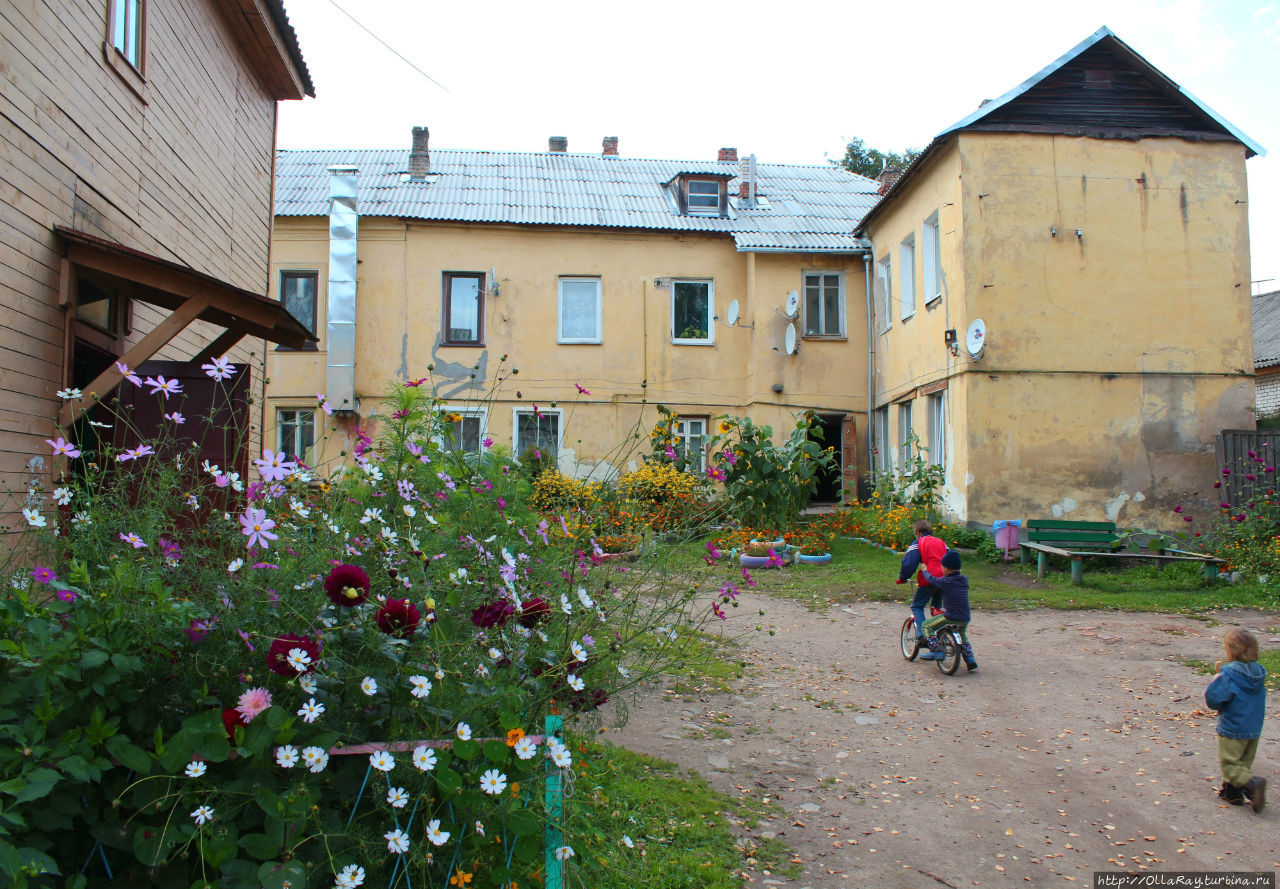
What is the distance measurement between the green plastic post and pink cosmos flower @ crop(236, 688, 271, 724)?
730mm

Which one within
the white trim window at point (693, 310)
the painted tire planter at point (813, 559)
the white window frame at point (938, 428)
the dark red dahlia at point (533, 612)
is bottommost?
the painted tire planter at point (813, 559)

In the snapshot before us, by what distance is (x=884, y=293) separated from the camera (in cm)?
1695

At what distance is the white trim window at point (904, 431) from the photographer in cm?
1531

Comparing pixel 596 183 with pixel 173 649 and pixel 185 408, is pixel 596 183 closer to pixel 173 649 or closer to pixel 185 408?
pixel 185 408

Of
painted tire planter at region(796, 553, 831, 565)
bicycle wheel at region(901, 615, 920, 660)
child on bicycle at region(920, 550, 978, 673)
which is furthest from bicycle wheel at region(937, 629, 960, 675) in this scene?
painted tire planter at region(796, 553, 831, 565)

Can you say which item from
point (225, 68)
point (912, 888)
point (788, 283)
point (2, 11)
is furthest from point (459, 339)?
point (912, 888)

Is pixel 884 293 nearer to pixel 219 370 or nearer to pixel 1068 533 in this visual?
pixel 1068 533

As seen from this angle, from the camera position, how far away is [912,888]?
351cm

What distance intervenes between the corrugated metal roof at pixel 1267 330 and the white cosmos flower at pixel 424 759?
971 inches

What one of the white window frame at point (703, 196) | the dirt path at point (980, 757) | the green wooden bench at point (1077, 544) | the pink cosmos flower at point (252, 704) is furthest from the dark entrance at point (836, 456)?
the pink cosmos flower at point (252, 704)

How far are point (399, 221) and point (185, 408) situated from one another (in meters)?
11.0

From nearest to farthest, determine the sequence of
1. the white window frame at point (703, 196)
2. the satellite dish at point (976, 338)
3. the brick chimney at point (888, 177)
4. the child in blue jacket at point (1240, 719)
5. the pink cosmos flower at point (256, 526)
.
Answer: the pink cosmos flower at point (256, 526), the child in blue jacket at point (1240, 719), the satellite dish at point (976, 338), the white window frame at point (703, 196), the brick chimney at point (888, 177)

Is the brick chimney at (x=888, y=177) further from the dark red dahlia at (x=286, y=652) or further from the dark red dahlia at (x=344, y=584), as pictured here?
the dark red dahlia at (x=286, y=652)

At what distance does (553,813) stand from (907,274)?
14635mm
